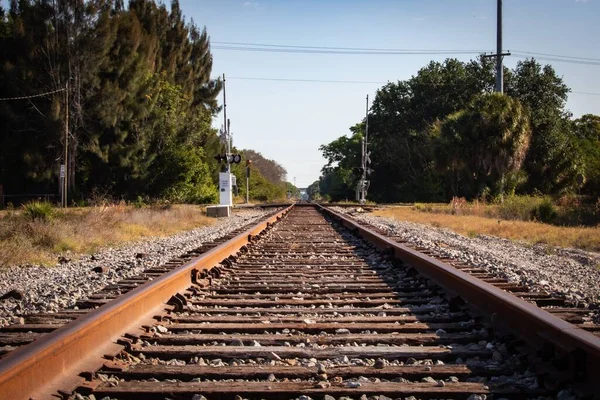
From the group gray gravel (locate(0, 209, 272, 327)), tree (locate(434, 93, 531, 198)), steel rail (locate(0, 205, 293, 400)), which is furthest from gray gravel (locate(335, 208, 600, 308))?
tree (locate(434, 93, 531, 198))

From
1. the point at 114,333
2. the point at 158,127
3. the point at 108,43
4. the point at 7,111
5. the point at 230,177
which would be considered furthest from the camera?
the point at 158,127

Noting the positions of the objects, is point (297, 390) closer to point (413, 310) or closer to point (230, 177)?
point (413, 310)

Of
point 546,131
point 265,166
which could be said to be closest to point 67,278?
point 546,131

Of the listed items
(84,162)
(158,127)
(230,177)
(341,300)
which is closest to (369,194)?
(158,127)

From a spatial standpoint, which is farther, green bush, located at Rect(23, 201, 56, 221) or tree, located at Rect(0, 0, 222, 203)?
tree, located at Rect(0, 0, 222, 203)

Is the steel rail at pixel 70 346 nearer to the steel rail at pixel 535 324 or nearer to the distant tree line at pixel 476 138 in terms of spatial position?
the steel rail at pixel 535 324

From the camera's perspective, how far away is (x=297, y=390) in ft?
8.61

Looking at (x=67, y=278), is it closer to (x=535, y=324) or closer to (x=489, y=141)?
(x=535, y=324)

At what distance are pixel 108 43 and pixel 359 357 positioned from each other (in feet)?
112

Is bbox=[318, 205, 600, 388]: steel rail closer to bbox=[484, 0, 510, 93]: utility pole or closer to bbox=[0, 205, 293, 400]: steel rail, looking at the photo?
bbox=[0, 205, 293, 400]: steel rail

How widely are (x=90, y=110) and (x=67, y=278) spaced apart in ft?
97.6

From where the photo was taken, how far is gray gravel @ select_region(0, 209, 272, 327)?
471 centimetres

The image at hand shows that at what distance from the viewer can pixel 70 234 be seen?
1089cm

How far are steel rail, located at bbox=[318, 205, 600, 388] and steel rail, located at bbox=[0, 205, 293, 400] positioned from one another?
2.19 m
